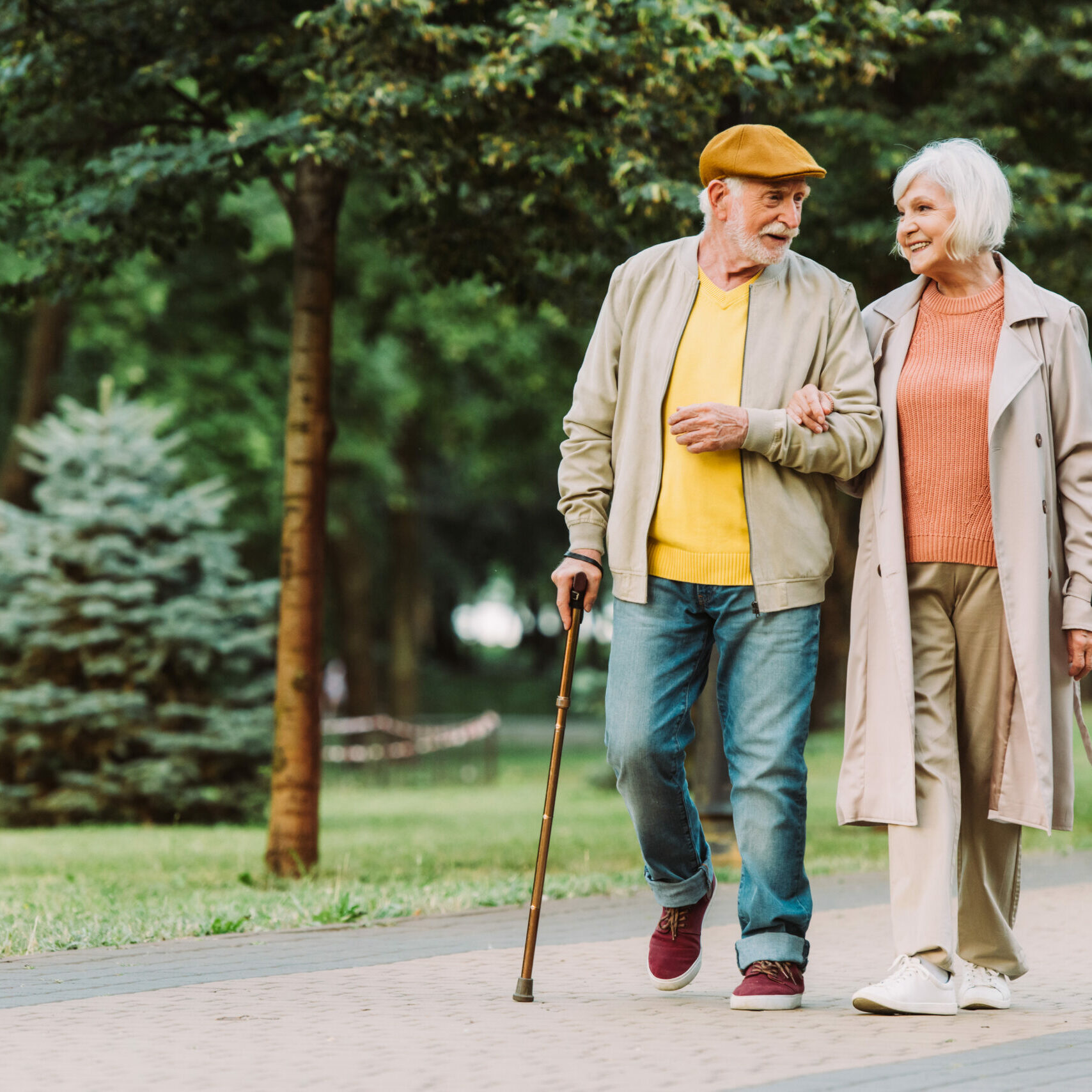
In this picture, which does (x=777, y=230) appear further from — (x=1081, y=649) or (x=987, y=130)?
(x=987, y=130)

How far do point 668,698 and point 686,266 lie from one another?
120 cm

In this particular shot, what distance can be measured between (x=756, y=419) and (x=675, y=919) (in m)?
1.41

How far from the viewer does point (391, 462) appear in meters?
23.3

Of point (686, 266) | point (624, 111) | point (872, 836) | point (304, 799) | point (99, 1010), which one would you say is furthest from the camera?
point (872, 836)

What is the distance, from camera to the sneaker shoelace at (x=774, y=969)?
446 centimetres

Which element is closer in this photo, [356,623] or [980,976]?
[980,976]

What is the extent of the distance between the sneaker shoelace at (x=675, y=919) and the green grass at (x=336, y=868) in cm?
180

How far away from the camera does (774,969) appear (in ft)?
14.6

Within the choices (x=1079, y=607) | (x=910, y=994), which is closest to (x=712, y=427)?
(x=1079, y=607)

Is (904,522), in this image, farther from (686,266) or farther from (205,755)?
(205,755)

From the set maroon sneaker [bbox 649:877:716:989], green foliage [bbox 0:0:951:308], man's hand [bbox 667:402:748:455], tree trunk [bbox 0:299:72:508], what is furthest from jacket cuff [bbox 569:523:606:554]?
tree trunk [bbox 0:299:72:508]

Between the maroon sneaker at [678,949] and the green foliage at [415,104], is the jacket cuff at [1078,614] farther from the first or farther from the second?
the green foliage at [415,104]

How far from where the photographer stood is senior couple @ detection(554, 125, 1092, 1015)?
4.50 m

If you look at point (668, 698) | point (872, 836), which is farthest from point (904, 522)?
point (872, 836)
